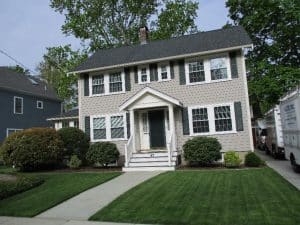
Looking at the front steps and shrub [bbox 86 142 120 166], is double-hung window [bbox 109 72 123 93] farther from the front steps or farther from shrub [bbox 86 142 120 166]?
the front steps

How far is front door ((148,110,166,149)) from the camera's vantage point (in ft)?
56.0

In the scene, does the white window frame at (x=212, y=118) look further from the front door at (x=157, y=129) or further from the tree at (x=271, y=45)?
the tree at (x=271, y=45)

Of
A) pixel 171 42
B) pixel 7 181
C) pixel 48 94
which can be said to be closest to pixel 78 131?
pixel 7 181

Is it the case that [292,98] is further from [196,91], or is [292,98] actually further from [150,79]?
[150,79]

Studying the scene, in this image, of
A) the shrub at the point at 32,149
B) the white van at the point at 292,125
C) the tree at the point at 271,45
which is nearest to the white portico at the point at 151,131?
the shrub at the point at 32,149

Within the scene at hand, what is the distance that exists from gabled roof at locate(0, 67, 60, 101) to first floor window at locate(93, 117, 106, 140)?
36.7 feet

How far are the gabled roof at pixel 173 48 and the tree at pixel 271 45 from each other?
611 cm

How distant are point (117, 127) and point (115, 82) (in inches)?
107

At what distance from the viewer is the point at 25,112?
90.2 ft

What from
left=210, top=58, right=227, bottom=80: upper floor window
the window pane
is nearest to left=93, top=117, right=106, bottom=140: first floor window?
the window pane

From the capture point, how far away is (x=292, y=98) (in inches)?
456

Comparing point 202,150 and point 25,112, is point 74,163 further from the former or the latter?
point 25,112

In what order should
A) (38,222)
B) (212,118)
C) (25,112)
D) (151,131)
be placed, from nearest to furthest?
(38,222)
(212,118)
(151,131)
(25,112)

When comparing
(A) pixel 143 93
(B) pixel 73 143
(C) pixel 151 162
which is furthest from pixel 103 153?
(A) pixel 143 93
